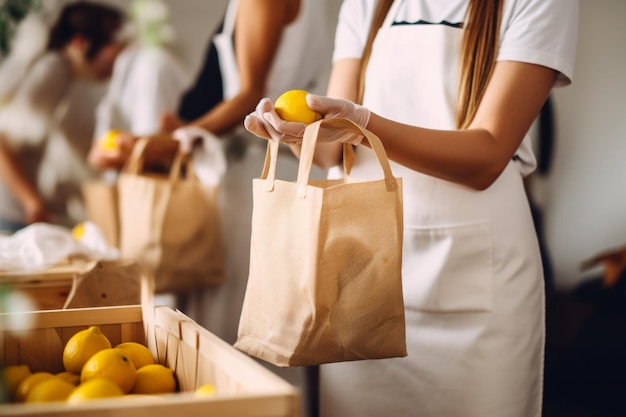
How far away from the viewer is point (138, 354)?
1.00 meters

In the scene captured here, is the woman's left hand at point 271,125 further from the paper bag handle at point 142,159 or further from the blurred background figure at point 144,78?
the blurred background figure at point 144,78

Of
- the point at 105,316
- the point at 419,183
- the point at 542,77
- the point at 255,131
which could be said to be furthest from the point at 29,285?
the point at 542,77

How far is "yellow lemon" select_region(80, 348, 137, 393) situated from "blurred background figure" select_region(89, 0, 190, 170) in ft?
7.44

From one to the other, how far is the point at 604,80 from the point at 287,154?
Answer: 5.46 ft

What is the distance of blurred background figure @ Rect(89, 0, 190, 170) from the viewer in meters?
3.13

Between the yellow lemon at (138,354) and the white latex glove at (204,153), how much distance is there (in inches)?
53.7

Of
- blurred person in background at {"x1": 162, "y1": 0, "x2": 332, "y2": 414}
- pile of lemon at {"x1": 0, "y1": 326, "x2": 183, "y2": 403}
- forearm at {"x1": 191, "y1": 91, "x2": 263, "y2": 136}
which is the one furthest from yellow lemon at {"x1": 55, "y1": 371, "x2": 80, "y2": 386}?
forearm at {"x1": 191, "y1": 91, "x2": 263, "y2": 136}

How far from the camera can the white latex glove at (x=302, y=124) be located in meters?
1.08

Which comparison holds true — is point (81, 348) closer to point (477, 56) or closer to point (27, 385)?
point (27, 385)

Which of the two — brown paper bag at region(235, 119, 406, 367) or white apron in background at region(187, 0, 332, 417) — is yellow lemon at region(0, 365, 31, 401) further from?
white apron in background at region(187, 0, 332, 417)

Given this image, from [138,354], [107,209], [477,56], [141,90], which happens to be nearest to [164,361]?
[138,354]

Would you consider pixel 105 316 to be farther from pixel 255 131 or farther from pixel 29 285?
pixel 29 285

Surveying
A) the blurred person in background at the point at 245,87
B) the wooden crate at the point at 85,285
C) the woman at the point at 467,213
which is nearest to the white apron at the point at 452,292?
the woman at the point at 467,213

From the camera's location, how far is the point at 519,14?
50.4 inches
